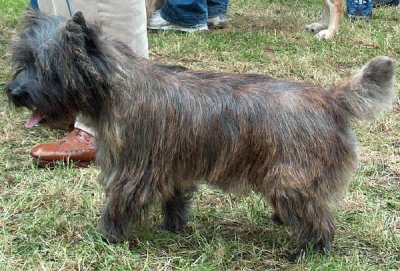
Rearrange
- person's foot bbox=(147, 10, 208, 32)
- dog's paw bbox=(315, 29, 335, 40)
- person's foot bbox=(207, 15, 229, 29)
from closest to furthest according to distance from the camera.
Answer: dog's paw bbox=(315, 29, 335, 40), person's foot bbox=(147, 10, 208, 32), person's foot bbox=(207, 15, 229, 29)

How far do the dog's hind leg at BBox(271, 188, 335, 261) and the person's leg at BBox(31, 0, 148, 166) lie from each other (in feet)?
3.73

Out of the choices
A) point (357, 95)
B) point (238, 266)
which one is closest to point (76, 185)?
point (238, 266)

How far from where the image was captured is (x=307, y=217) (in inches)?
110

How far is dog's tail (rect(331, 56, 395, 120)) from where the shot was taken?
2.76m

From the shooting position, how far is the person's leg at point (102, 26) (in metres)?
3.56

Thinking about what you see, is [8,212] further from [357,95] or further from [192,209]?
[357,95]

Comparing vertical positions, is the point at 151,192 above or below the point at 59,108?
below

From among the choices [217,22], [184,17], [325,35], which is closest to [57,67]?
[184,17]

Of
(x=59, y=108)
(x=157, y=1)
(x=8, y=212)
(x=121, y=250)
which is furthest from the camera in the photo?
(x=157, y=1)

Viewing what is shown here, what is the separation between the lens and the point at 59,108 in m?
2.65

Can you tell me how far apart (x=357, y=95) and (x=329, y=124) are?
163mm

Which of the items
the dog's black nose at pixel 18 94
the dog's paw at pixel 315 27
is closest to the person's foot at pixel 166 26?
the dog's paw at pixel 315 27

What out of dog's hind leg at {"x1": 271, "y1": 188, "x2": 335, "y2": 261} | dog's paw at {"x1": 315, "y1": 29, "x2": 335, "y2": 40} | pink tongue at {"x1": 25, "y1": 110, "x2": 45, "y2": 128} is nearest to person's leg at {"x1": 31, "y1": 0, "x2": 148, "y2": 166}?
pink tongue at {"x1": 25, "y1": 110, "x2": 45, "y2": 128}

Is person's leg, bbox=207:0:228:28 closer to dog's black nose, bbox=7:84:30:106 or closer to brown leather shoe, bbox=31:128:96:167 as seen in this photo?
brown leather shoe, bbox=31:128:96:167
